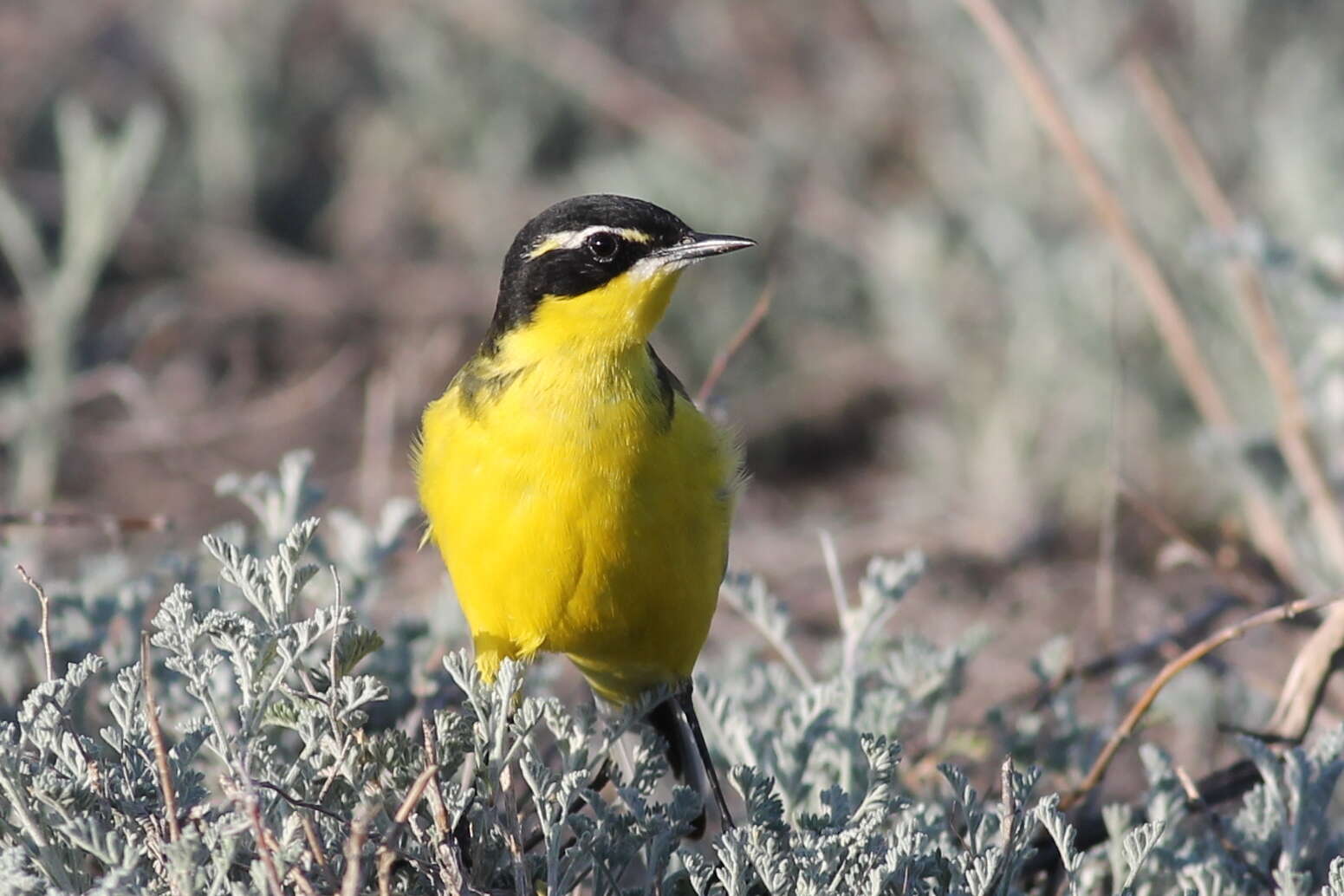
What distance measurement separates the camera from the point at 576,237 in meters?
3.54

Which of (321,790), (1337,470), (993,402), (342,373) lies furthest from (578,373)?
(342,373)

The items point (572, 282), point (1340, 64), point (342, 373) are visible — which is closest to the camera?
point (572, 282)

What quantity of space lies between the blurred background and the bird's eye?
2.05 metres

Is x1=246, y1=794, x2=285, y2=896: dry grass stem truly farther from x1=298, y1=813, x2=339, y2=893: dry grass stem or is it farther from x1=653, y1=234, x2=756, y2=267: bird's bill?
x1=653, y1=234, x2=756, y2=267: bird's bill

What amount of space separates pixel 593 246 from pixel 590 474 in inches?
23.5

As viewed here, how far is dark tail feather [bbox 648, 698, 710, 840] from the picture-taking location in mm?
3638

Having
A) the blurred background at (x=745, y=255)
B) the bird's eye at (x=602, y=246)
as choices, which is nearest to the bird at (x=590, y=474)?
the bird's eye at (x=602, y=246)

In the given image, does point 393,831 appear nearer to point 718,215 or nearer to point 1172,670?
point 1172,670

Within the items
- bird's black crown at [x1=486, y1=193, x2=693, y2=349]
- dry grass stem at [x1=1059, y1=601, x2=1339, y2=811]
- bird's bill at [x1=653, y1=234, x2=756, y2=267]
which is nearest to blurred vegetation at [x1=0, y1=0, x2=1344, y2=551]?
bird's black crown at [x1=486, y1=193, x2=693, y2=349]

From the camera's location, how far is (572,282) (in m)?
3.54

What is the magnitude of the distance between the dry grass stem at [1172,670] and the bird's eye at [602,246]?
1434 millimetres

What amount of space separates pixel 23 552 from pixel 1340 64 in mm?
7017

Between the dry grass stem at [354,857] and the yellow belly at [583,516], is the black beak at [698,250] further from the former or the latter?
the dry grass stem at [354,857]

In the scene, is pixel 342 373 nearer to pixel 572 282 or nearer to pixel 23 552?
A: pixel 23 552
